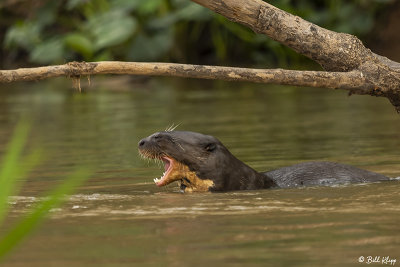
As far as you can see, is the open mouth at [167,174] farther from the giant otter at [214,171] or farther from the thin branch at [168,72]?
the thin branch at [168,72]

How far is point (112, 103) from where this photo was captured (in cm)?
1302

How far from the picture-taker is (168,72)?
527 cm

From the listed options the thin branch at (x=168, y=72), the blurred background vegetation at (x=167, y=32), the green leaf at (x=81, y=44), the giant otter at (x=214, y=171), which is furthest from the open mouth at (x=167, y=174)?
the green leaf at (x=81, y=44)

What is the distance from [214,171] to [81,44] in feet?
36.7

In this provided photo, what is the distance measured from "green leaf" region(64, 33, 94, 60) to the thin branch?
36.8 ft

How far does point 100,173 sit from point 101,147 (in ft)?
5.68

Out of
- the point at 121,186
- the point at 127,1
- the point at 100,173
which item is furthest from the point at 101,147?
the point at 127,1

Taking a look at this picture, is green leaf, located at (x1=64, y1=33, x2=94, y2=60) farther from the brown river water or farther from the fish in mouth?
the fish in mouth

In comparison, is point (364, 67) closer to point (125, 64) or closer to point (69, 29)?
point (125, 64)

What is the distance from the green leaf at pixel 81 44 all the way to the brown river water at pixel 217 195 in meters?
3.63

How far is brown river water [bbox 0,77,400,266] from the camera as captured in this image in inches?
136

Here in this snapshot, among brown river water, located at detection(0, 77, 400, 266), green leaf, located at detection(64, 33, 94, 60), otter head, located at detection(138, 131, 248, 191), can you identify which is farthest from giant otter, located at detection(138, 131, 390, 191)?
green leaf, located at detection(64, 33, 94, 60)

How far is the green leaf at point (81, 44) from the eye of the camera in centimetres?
1645

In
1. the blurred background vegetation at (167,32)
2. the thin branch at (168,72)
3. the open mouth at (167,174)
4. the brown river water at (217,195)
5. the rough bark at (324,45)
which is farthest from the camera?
the blurred background vegetation at (167,32)
